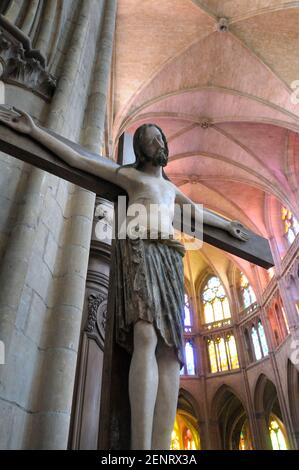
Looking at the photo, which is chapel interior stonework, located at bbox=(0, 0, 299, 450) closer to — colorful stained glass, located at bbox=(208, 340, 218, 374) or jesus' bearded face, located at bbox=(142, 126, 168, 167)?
colorful stained glass, located at bbox=(208, 340, 218, 374)

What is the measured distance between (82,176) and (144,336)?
2.83ft

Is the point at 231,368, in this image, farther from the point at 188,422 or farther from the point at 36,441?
the point at 36,441

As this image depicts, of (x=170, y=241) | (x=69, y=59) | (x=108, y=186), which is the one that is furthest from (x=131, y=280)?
(x=69, y=59)

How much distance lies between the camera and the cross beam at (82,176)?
172cm

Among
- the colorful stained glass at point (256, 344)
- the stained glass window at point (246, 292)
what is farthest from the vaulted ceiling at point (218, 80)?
the colorful stained glass at point (256, 344)

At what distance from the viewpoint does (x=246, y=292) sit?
18.6 meters

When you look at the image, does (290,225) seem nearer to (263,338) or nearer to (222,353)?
(263,338)

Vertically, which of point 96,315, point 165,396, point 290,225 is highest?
point 290,225

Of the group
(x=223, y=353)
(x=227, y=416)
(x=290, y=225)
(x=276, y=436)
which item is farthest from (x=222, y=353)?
(x=290, y=225)

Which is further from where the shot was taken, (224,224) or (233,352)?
(233,352)

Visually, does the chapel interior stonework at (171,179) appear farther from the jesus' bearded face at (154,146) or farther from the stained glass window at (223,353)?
the jesus' bearded face at (154,146)

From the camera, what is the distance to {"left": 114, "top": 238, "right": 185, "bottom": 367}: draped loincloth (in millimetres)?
1422

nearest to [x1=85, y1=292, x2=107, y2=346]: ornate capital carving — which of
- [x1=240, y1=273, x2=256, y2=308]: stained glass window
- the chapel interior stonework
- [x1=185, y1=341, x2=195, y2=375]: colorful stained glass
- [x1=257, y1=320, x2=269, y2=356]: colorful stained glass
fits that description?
the chapel interior stonework

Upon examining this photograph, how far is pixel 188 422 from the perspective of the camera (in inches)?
772
